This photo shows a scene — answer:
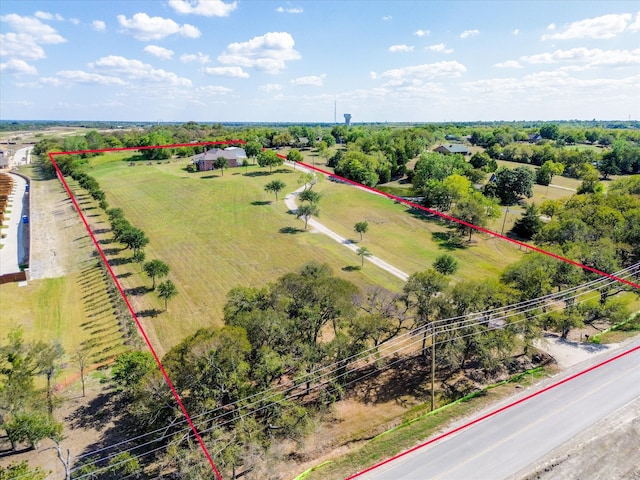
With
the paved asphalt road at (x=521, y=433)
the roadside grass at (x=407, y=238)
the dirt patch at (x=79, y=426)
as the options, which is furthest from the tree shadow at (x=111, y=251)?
the paved asphalt road at (x=521, y=433)

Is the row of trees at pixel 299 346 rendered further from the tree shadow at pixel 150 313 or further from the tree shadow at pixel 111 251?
the tree shadow at pixel 111 251

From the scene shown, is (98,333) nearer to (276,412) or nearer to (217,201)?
(276,412)

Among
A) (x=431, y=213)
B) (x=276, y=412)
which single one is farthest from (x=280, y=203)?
(x=276, y=412)

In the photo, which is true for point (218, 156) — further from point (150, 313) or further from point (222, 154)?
point (150, 313)

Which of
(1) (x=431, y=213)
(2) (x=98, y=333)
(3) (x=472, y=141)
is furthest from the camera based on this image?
(3) (x=472, y=141)

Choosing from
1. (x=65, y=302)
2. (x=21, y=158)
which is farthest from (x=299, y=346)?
(x=21, y=158)
